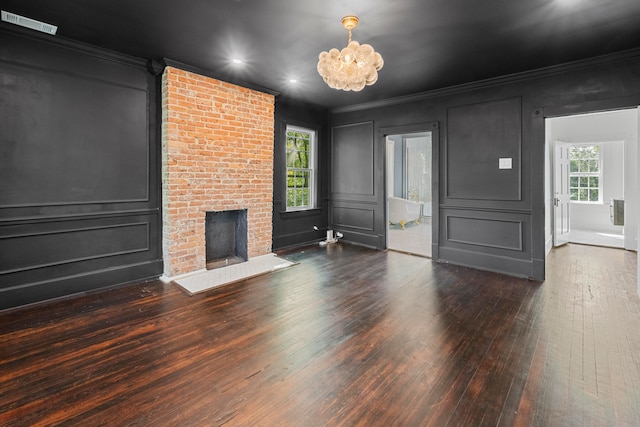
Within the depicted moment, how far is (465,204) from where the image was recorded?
4789 millimetres

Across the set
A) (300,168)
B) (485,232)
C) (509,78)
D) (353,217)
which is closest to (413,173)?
(353,217)

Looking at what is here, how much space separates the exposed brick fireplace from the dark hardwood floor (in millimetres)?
769

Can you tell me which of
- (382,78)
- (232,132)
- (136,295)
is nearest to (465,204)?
(382,78)

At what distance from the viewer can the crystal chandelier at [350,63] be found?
266 centimetres

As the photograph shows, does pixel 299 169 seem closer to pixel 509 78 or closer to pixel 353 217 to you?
pixel 353 217

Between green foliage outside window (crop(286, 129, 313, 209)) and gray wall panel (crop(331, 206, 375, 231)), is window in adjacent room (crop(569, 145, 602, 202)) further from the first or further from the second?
green foliage outside window (crop(286, 129, 313, 209))

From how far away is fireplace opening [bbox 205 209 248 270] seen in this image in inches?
188

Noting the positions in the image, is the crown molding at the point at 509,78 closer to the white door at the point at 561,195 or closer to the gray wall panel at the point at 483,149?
the gray wall panel at the point at 483,149

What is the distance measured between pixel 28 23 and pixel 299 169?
407cm

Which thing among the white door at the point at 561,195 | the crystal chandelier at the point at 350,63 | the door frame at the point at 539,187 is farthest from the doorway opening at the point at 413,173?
the crystal chandelier at the point at 350,63

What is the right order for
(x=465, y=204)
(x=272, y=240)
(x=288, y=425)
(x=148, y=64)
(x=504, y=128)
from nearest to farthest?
(x=288, y=425) → (x=148, y=64) → (x=504, y=128) → (x=465, y=204) → (x=272, y=240)

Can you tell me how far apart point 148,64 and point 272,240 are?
124 inches

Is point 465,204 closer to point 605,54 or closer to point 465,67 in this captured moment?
point 465,67

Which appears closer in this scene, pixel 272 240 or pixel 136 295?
pixel 136 295
